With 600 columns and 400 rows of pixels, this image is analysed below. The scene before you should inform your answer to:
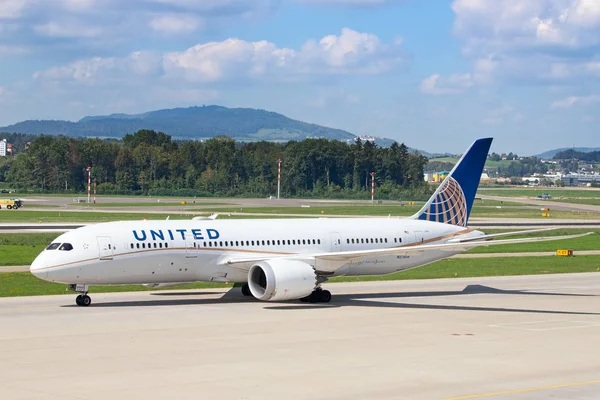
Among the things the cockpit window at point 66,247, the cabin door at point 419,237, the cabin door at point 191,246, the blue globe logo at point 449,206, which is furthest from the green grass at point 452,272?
the cabin door at point 191,246

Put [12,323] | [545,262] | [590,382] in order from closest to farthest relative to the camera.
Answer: [590,382] → [12,323] → [545,262]

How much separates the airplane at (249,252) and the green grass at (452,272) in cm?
594

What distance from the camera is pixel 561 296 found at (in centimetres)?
4669

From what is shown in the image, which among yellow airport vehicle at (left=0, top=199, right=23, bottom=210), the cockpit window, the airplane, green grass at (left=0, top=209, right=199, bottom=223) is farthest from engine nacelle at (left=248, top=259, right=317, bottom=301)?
yellow airport vehicle at (left=0, top=199, right=23, bottom=210)

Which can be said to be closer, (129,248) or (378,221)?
(129,248)

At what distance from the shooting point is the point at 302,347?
30.9 metres

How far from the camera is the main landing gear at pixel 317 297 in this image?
4281cm

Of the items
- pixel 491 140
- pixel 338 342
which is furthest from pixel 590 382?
pixel 491 140

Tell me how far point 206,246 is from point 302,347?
39.6ft

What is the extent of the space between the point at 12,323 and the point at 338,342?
12196 mm

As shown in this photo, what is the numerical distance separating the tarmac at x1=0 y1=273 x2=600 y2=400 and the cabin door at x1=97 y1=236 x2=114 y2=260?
7.19 feet

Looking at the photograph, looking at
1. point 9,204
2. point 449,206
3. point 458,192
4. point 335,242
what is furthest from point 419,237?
point 9,204

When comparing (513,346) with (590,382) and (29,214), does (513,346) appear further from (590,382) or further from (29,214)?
(29,214)

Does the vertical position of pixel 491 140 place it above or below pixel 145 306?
above
